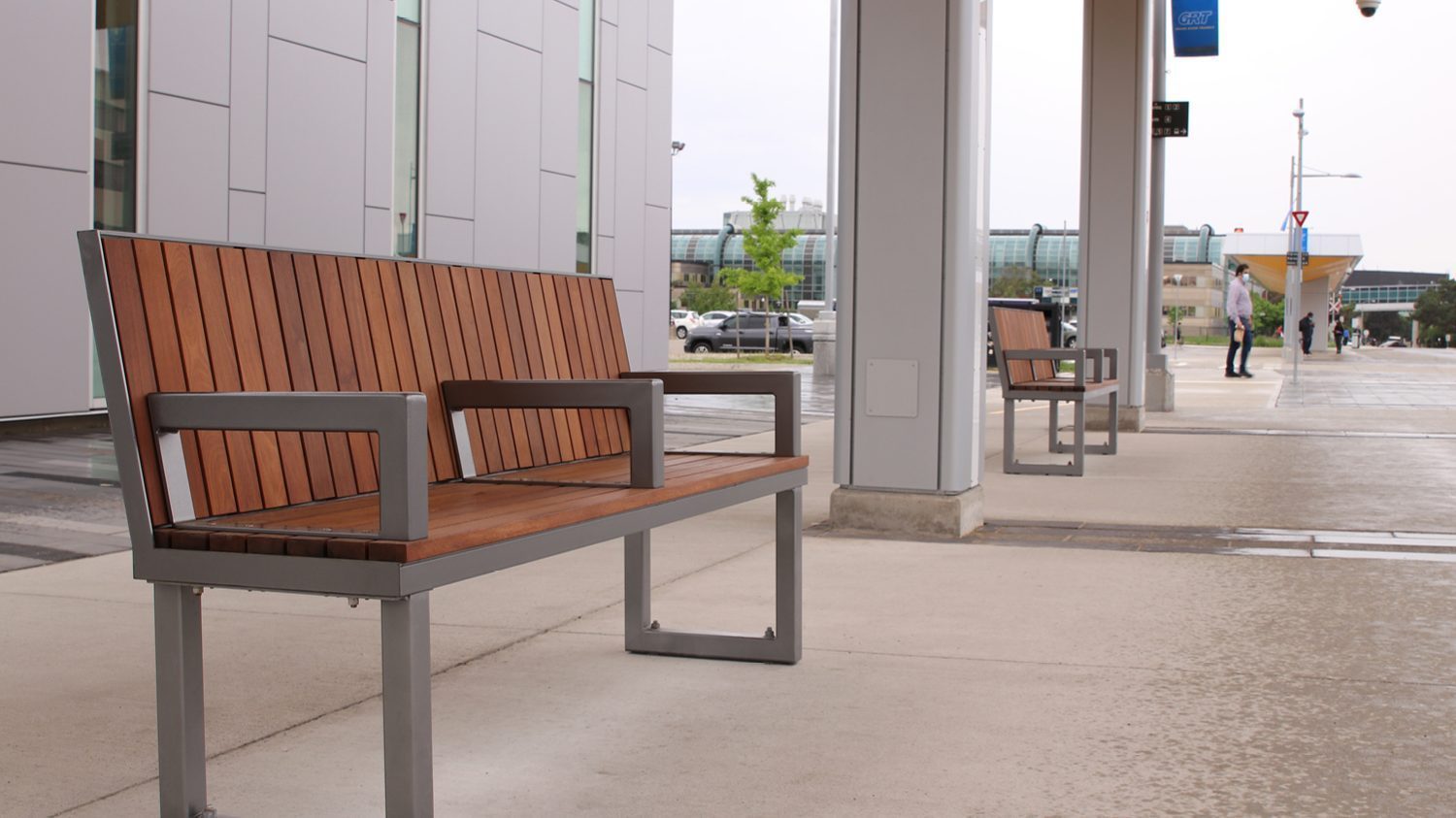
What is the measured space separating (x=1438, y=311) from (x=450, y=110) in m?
129

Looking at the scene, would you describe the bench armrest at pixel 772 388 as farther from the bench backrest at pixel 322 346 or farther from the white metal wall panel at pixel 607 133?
the white metal wall panel at pixel 607 133

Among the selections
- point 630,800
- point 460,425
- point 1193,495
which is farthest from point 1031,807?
point 1193,495

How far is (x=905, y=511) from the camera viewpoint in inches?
265

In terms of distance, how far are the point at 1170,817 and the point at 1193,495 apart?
584 centimetres

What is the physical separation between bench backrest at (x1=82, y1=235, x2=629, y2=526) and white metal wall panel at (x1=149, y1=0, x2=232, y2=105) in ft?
36.1

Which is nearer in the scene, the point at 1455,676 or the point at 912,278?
the point at 1455,676

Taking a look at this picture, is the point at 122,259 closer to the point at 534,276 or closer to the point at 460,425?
the point at 460,425

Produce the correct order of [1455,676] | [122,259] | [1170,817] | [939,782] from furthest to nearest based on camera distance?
[1455,676]
[939,782]
[1170,817]
[122,259]

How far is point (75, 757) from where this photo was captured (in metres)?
3.12

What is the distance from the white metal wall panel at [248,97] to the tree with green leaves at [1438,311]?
422ft

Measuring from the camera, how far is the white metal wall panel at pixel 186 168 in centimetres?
1358

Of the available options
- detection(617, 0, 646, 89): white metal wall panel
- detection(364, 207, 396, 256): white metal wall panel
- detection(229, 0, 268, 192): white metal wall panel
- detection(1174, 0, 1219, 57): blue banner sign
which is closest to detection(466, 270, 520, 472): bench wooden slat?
detection(229, 0, 268, 192): white metal wall panel

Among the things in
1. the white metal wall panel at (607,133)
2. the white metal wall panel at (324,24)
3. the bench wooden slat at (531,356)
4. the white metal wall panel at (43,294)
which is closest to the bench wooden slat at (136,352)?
the bench wooden slat at (531,356)

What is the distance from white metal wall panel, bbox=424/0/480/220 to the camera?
56.9 ft
